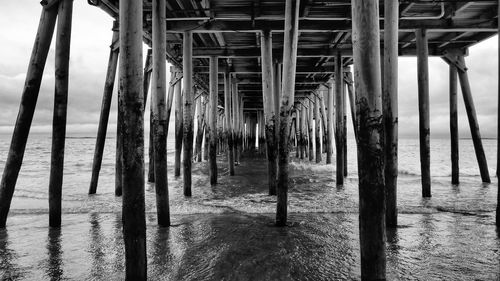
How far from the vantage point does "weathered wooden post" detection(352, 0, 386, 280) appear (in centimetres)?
256

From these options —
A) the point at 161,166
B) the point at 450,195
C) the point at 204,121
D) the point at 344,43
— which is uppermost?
the point at 344,43

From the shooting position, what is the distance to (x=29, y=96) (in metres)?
4.62

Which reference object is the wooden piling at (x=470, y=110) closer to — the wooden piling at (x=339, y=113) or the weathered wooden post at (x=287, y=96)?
the wooden piling at (x=339, y=113)

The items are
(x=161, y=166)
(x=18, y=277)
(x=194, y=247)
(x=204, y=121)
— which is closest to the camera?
(x=18, y=277)

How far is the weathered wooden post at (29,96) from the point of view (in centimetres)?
459

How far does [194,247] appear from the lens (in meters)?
3.96

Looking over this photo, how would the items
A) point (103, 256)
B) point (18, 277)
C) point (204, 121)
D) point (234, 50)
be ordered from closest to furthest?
point (18, 277)
point (103, 256)
point (234, 50)
point (204, 121)

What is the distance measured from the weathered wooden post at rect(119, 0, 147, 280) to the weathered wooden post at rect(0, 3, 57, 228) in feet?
8.72

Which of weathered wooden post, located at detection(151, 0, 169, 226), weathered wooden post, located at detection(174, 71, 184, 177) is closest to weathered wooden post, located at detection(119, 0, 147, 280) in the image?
weathered wooden post, located at detection(151, 0, 169, 226)

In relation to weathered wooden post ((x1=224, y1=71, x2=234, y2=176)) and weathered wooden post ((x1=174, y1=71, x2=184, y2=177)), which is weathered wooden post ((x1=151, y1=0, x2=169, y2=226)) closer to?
weathered wooden post ((x1=174, y1=71, x2=184, y2=177))

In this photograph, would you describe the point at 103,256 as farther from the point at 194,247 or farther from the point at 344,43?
the point at 344,43

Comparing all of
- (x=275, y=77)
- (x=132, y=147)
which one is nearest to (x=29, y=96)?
(x=132, y=147)

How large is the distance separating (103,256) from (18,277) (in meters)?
0.82

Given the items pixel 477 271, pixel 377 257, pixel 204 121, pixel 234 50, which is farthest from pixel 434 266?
pixel 204 121
